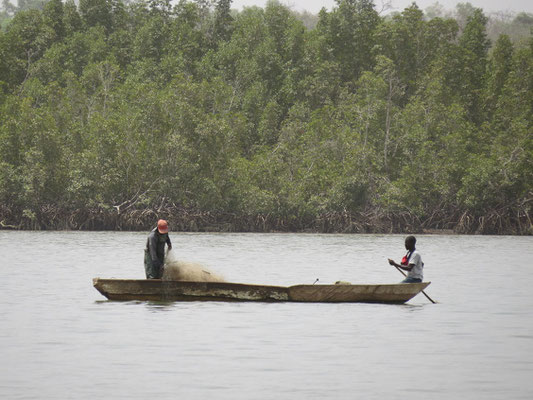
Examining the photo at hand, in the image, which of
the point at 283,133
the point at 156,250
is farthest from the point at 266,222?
the point at 156,250

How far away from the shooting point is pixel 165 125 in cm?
5475

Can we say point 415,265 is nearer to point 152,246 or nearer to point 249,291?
point 249,291

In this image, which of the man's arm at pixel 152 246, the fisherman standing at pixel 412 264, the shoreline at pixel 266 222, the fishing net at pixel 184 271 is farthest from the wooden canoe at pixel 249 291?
the shoreline at pixel 266 222

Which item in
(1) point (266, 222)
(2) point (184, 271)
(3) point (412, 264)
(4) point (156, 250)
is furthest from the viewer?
(1) point (266, 222)

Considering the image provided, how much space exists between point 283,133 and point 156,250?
143ft

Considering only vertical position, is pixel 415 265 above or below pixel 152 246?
below

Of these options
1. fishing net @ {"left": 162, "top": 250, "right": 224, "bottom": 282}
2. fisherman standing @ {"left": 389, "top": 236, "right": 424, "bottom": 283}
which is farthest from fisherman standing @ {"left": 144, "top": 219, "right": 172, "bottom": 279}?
fisherman standing @ {"left": 389, "top": 236, "right": 424, "bottom": 283}

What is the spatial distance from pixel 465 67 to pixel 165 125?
24.8m

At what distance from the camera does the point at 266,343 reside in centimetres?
1410

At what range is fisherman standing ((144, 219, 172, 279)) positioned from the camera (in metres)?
17.8

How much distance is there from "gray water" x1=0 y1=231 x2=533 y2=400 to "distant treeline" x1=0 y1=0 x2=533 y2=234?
2617 centimetres

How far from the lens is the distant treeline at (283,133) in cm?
5326

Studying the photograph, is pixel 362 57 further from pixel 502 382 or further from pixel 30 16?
pixel 502 382

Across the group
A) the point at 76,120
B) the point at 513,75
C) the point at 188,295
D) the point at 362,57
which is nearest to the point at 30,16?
the point at 76,120
